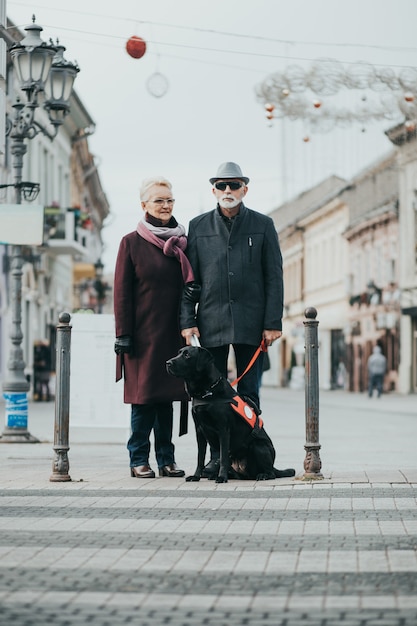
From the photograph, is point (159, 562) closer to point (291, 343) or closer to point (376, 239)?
point (376, 239)

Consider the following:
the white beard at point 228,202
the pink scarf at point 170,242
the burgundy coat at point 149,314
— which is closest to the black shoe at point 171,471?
the burgundy coat at point 149,314

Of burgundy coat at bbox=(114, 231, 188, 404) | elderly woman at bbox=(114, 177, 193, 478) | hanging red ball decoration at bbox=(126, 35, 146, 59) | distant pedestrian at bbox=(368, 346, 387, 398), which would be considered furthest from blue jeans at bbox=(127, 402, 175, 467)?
distant pedestrian at bbox=(368, 346, 387, 398)

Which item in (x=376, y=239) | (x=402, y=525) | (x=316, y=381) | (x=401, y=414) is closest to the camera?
(x=402, y=525)

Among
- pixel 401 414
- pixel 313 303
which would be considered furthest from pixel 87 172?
pixel 401 414

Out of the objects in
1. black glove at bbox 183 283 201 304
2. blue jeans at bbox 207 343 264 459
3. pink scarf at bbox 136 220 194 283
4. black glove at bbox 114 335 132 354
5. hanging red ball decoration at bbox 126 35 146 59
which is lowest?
blue jeans at bbox 207 343 264 459

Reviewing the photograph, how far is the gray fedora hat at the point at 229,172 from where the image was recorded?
9.56 metres

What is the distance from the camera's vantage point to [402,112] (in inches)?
948

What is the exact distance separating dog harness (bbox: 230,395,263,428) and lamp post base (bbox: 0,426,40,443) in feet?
21.2

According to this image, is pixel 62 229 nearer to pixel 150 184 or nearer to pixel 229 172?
pixel 150 184

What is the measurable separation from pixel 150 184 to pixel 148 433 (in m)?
1.68

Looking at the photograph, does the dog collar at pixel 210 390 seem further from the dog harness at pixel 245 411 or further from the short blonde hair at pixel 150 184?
the short blonde hair at pixel 150 184

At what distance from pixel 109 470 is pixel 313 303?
63.7 m

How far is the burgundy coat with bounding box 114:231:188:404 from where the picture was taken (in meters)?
9.62

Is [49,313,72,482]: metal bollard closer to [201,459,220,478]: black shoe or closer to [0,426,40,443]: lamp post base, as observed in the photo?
[201,459,220,478]: black shoe
